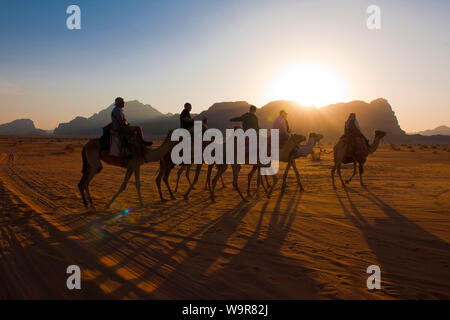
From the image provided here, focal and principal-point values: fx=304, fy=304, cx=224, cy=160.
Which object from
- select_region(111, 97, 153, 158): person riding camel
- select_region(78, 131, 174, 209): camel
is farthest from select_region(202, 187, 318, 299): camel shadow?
select_region(111, 97, 153, 158): person riding camel

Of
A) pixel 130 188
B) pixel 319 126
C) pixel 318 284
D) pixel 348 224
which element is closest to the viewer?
pixel 318 284

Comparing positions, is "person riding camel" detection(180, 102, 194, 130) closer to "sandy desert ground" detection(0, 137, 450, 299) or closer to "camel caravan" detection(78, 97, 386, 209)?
"camel caravan" detection(78, 97, 386, 209)

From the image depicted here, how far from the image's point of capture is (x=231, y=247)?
602 cm

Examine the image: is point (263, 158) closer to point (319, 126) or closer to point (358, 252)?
point (358, 252)

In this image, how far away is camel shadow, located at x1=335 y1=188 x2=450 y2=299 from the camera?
4.27 metres

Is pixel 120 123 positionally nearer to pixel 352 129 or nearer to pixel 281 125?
pixel 281 125

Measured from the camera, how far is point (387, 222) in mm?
7484

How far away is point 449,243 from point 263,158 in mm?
6146

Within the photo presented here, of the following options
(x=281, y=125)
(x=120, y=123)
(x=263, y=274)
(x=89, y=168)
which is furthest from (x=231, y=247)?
(x=281, y=125)

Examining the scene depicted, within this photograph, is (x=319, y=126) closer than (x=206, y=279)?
No

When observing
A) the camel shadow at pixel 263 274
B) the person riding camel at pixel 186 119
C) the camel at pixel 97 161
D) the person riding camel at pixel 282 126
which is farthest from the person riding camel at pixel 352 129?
the camel at pixel 97 161

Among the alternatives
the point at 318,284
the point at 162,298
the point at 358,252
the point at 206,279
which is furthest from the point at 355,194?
the point at 162,298
